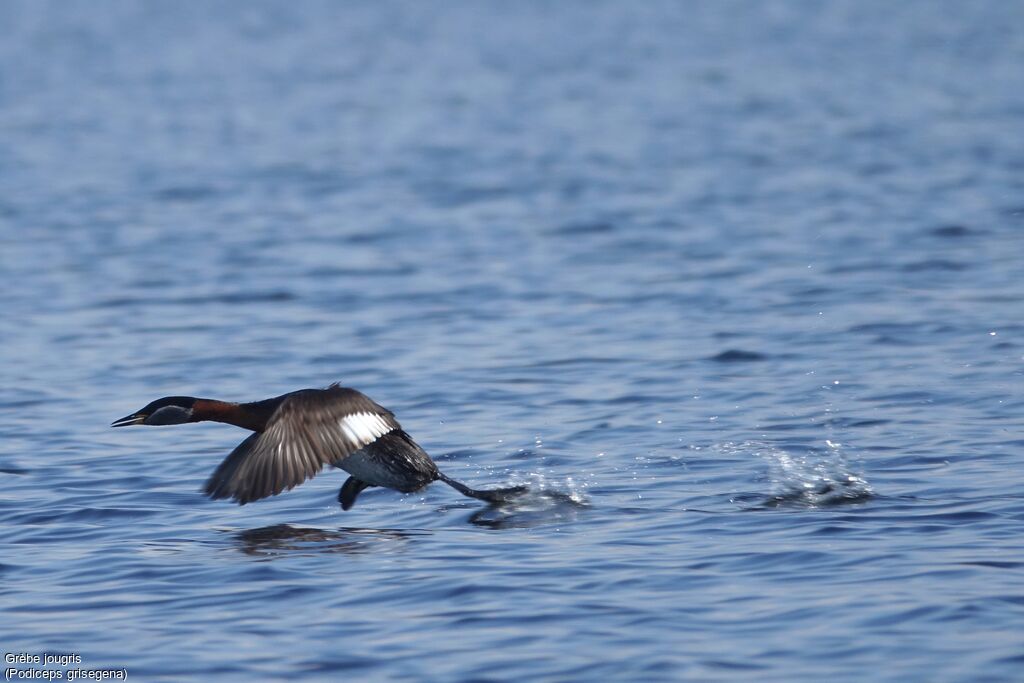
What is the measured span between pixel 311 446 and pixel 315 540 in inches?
19.2

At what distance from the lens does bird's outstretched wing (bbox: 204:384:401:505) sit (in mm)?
8227

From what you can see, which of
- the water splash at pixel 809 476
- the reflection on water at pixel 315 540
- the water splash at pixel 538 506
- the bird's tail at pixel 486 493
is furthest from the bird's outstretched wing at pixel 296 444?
the water splash at pixel 809 476

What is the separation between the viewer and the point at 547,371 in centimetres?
1255

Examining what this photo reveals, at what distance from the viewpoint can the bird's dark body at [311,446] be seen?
8.29 meters

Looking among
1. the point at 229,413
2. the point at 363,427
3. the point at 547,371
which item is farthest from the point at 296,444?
the point at 547,371

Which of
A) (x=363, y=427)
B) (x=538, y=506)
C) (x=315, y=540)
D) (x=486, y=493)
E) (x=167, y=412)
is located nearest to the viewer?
(x=315, y=540)

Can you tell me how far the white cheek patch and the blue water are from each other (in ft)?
1.66

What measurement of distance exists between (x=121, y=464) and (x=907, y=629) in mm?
5508

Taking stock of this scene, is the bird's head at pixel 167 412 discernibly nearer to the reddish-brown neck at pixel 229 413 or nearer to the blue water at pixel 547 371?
the reddish-brown neck at pixel 229 413

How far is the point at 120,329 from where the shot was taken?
1457 cm

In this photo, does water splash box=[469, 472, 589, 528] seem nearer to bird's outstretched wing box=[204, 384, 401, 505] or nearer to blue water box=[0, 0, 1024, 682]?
blue water box=[0, 0, 1024, 682]

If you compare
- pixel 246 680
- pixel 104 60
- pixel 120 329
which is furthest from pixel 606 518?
pixel 104 60

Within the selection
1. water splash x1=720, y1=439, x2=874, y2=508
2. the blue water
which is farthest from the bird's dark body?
water splash x1=720, y1=439, x2=874, y2=508

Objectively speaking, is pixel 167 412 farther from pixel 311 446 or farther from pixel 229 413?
pixel 311 446
